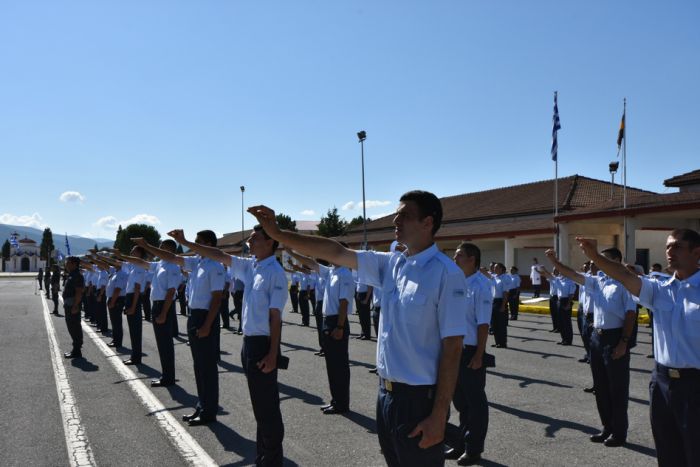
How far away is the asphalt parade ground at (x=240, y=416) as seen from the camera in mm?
5484

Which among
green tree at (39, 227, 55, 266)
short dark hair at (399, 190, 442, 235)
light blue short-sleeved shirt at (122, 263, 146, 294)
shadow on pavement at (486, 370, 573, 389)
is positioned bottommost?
shadow on pavement at (486, 370, 573, 389)

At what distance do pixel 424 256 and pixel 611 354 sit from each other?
161 inches

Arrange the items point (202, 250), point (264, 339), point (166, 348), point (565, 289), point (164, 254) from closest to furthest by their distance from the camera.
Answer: point (264, 339) → point (202, 250) → point (164, 254) → point (166, 348) → point (565, 289)

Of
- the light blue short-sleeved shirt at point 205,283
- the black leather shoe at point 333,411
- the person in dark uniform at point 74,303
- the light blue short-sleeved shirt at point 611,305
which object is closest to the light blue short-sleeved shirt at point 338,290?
the black leather shoe at point 333,411

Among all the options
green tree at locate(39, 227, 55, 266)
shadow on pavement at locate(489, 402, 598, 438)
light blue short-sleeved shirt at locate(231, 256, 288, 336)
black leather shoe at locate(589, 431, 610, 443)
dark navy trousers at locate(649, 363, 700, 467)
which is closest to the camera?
dark navy trousers at locate(649, 363, 700, 467)

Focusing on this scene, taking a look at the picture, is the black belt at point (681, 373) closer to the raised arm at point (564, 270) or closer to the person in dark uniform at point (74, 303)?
the raised arm at point (564, 270)

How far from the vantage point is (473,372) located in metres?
5.62

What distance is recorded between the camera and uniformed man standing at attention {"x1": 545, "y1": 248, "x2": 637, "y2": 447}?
5902 mm

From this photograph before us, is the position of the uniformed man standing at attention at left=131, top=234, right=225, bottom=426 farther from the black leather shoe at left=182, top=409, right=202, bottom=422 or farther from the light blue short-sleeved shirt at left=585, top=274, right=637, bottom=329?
the light blue short-sleeved shirt at left=585, top=274, right=637, bottom=329

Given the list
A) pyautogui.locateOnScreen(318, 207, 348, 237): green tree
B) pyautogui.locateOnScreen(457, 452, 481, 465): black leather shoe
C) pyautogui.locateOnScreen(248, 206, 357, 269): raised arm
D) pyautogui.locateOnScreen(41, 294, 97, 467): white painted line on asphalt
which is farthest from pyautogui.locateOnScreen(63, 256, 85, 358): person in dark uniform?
pyautogui.locateOnScreen(318, 207, 348, 237): green tree

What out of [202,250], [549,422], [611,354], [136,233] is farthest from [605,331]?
[136,233]

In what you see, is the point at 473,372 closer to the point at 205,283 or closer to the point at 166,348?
the point at 205,283

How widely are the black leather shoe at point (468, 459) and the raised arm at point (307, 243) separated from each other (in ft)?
9.92

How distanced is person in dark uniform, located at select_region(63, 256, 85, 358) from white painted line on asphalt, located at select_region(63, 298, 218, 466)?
4.38 feet
